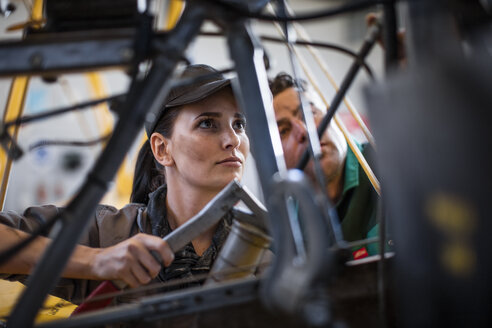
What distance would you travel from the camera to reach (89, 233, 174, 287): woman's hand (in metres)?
0.68

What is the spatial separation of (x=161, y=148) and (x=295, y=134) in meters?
0.57

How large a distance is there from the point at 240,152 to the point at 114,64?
2.29ft

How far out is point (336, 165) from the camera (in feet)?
5.04

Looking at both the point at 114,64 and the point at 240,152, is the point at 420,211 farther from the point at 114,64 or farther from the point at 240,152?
the point at 240,152

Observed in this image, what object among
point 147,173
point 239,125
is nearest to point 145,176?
point 147,173

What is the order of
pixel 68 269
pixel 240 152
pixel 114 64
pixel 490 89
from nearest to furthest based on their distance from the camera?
pixel 490 89 < pixel 114 64 < pixel 68 269 < pixel 240 152

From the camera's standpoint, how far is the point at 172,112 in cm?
123

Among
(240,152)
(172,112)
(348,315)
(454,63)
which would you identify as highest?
(172,112)

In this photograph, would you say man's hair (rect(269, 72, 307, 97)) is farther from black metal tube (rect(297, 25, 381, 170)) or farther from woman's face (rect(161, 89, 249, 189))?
black metal tube (rect(297, 25, 381, 170))

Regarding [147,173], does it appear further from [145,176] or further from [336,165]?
[336,165]

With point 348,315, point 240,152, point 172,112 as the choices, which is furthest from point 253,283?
point 172,112

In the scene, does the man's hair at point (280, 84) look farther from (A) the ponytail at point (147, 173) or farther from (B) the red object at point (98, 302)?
(B) the red object at point (98, 302)

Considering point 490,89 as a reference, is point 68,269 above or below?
below

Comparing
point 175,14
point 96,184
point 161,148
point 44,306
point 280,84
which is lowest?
point 44,306
